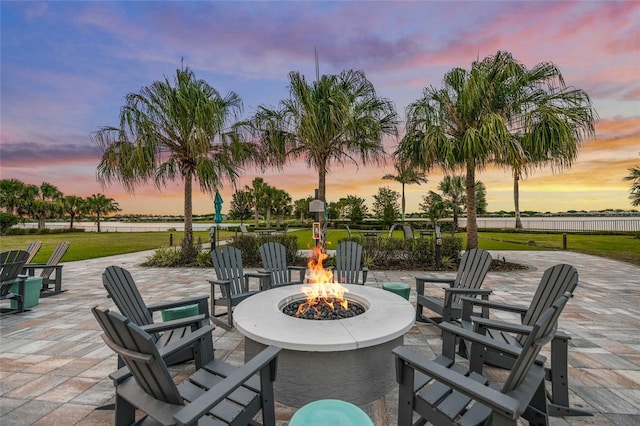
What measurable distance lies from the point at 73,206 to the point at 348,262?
179 feet

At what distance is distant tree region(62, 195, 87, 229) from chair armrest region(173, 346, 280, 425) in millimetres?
55343

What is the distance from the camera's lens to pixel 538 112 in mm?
7266

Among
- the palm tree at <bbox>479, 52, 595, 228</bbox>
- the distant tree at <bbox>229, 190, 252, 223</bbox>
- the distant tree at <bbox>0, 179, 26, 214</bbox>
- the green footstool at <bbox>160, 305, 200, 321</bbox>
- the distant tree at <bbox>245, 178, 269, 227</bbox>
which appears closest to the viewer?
the green footstool at <bbox>160, 305, 200, 321</bbox>

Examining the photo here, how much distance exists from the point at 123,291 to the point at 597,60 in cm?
1333

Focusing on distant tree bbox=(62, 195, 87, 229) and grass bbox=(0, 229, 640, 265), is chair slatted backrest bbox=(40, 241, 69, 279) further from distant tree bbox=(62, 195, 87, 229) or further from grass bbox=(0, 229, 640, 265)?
distant tree bbox=(62, 195, 87, 229)

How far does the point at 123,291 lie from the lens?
2.62 m

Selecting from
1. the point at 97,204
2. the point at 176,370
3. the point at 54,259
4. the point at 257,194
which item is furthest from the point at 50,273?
the point at 97,204

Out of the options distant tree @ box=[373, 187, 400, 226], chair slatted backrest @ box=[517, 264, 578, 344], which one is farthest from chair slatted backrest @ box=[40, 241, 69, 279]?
distant tree @ box=[373, 187, 400, 226]

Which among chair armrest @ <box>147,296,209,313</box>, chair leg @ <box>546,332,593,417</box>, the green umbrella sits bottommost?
chair leg @ <box>546,332,593,417</box>

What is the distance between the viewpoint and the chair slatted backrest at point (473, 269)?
3627mm

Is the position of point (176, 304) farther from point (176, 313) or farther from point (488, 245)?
point (488, 245)

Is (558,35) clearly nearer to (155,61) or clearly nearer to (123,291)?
(123,291)

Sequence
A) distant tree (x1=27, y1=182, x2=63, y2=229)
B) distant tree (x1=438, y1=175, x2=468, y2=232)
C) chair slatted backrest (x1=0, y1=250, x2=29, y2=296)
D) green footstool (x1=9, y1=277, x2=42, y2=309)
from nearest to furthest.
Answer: chair slatted backrest (x1=0, y1=250, x2=29, y2=296)
green footstool (x1=9, y1=277, x2=42, y2=309)
distant tree (x1=438, y1=175, x2=468, y2=232)
distant tree (x1=27, y1=182, x2=63, y2=229)

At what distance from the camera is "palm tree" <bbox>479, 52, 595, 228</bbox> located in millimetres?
7039
